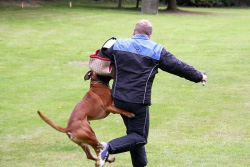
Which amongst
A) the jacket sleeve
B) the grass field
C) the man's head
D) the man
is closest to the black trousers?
the man

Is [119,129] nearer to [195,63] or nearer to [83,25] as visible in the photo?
[195,63]

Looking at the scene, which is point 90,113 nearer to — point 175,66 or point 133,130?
point 133,130

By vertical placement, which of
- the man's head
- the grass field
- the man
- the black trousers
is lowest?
the grass field

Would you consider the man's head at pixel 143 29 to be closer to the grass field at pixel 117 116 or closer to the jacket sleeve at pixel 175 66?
the jacket sleeve at pixel 175 66

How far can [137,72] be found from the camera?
22.7ft

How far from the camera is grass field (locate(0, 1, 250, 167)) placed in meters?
9.09

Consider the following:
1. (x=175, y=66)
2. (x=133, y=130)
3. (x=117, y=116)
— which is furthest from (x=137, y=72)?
(x=117, y=116)

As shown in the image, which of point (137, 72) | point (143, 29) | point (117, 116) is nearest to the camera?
point (137, 72)

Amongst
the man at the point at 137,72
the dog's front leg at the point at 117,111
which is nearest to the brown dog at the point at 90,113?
the dog's front leg at the point at 117,111

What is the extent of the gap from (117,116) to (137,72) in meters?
5.31

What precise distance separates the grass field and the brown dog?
1544 millimetres

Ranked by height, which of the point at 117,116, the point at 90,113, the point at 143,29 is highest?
the point at 143,29

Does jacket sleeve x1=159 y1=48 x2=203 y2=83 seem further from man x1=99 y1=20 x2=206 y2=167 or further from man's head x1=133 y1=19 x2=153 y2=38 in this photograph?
man's head x1=133 y1=19 x2=153 y2=38

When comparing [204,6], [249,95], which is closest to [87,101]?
[249,95]
